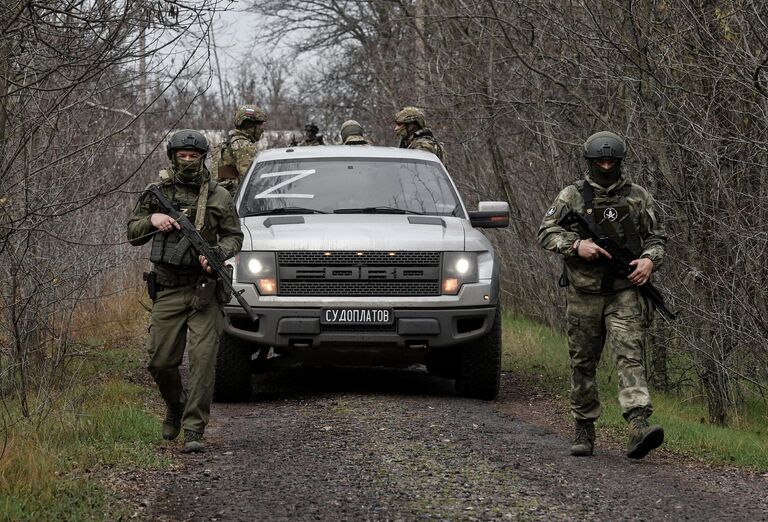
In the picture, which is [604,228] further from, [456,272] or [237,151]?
[237,151]

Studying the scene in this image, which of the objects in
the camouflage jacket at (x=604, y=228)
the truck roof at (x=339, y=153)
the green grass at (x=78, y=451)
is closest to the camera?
the green grass at (x=78, y=451)

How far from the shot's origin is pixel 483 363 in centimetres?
955

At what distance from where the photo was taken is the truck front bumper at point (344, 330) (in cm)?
908

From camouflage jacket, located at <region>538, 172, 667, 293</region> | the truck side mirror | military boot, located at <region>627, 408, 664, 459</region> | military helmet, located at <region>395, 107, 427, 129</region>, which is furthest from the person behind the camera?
military helmet, located at <region>395, 107, 427, 129</region>

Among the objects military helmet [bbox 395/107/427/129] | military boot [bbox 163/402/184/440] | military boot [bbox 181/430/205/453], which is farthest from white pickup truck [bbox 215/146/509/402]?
military helmet [bbox 395/107/427/129]

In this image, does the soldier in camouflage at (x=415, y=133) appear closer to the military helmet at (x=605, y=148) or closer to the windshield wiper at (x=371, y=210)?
the windshield wiper at (x=371, y=210)

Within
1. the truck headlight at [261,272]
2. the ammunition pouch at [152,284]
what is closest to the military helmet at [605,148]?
the ammunition pouch at [152,284]

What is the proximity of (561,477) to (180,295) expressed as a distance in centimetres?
242

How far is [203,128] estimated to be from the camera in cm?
2812

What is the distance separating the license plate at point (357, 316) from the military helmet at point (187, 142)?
2059 mm

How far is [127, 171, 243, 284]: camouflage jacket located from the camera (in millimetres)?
7465

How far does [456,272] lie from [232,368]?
5.74ft

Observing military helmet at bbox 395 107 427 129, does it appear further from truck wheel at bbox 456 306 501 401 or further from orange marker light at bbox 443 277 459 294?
orange marker light at bbox 443 277 459 294

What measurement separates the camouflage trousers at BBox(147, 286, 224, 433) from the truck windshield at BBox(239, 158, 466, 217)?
245 cm
